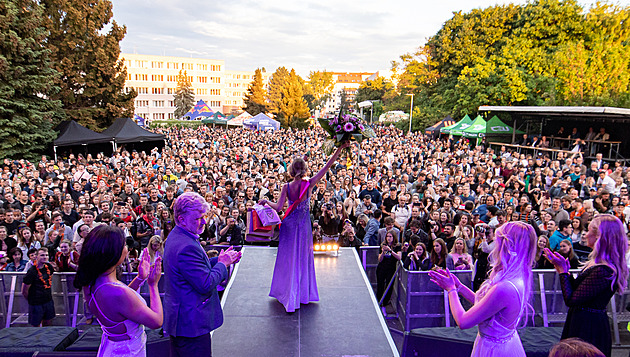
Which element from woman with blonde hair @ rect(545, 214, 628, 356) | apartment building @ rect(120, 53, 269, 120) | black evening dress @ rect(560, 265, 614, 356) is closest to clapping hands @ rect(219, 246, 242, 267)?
woman with blonde hair @ rect(545, 214, 628, 356)

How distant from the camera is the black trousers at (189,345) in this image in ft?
9.54

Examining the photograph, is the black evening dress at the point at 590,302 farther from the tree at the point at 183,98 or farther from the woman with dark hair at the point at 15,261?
the tree at the point at 183,98

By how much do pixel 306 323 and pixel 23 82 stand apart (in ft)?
61.7

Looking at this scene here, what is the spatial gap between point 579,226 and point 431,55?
31.5 meters

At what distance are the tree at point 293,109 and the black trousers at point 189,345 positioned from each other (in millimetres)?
44800

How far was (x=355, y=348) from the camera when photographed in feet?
13.1

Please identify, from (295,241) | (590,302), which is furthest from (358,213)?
(590,302)

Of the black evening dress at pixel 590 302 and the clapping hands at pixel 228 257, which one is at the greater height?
the clapping hands at pixel 228 257

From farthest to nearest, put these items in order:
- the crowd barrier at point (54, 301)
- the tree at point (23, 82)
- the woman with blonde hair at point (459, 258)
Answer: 1. the tree at point (23, 82)
2. the woman with blonde hair at point (459, 258)
3. the crowd barrier at point (54, 301)

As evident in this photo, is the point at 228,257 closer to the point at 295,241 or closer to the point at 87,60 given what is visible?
the point at 295,241

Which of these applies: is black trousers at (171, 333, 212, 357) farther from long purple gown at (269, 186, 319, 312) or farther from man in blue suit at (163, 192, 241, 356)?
long purple gown at (269, 186, 319, 312)

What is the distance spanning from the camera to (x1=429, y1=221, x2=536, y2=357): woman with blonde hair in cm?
238

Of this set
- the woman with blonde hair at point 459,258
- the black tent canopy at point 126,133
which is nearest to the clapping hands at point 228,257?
the woman with blonde hair at point 459,258

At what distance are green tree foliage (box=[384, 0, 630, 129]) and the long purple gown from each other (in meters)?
22.0
